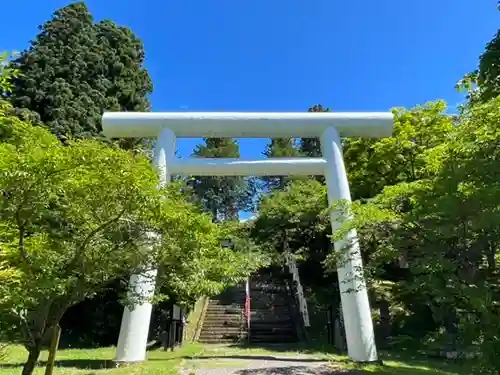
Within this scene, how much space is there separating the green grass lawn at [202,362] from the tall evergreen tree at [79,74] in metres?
8.23

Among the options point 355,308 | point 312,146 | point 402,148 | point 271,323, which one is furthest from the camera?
point 312,146

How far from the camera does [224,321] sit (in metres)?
14.8

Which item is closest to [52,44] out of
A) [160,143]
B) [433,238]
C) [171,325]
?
[160,143]

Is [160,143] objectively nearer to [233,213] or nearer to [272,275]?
[272,275]

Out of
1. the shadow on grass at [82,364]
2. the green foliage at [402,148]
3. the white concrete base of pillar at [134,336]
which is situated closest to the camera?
the shadow on grass at [82,364]


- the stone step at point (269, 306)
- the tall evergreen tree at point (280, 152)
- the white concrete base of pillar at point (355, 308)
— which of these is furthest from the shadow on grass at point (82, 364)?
the tall evergreen tree at point (280, 152)

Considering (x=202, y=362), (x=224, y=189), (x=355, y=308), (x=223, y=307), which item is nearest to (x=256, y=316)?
(x=223, y=307)

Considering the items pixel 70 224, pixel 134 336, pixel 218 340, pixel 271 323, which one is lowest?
pixel 134 336

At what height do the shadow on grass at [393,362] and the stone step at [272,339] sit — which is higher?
the stone step at [272,339]

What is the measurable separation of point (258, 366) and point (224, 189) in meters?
28.7

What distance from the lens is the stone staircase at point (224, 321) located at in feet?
44.9

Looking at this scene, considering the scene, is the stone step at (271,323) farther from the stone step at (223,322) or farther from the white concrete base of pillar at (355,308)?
the white concrete base of pillar at (355,308)

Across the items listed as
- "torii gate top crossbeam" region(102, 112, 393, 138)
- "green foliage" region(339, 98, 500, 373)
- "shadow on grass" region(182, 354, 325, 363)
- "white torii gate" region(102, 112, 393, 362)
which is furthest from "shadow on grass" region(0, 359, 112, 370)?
"green foliage" region(339, 98, 500, 373)

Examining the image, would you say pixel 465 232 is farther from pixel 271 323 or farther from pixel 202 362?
pixel 271 323
